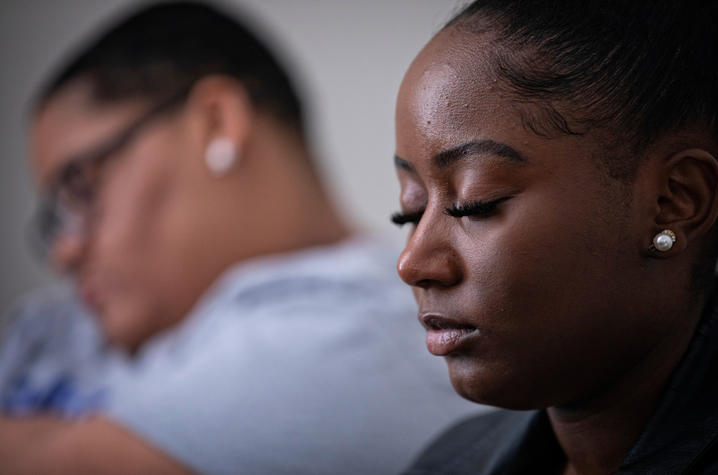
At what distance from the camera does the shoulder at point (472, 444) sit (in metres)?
0.51

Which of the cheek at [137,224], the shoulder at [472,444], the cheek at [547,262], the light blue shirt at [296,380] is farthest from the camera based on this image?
the cheek at [137,224]

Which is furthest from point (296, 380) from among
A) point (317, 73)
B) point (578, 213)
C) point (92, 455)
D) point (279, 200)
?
point (317, 73)

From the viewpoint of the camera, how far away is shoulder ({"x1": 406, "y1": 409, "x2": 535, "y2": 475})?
1.68 ft

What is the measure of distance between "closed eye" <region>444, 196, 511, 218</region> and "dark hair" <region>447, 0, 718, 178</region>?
4 cm

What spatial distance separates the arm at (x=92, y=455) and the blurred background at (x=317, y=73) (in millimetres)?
776

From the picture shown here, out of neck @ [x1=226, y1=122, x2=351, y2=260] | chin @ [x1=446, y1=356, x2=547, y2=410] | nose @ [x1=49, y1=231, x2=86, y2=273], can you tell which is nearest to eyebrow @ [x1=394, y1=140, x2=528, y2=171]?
chin @ [x1=446, y1=356, x2=547, y2=410]

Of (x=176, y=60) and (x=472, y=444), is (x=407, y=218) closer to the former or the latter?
(x=472, y=444)

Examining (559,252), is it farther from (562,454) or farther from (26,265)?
(26,265)

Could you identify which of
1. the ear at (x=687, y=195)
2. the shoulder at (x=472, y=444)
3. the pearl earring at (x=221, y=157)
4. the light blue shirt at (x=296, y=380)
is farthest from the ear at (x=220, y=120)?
the ear at (x=687, y=195)

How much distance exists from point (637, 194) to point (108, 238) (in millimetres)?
724

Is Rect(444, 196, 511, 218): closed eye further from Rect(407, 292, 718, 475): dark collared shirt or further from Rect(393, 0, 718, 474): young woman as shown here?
Rect(407, 292, 718, 475): dark collared shirt

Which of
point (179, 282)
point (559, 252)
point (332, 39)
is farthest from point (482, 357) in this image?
point (332, 39)

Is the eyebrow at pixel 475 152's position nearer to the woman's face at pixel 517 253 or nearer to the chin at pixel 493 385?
the woman's face at pixel 517 253

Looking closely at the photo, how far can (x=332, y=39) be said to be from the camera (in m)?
1.66
